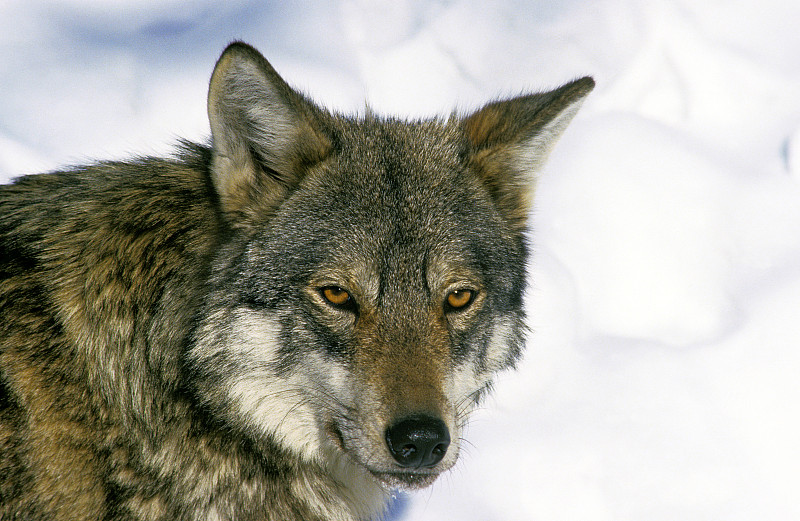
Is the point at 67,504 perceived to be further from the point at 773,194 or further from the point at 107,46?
the point at 773,194

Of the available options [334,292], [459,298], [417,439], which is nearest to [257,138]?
[334,292]

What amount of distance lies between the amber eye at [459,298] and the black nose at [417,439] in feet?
1.93

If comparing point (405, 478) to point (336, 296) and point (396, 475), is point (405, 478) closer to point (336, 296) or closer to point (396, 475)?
point (396, 475)

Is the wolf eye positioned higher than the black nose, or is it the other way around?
the wolf eye

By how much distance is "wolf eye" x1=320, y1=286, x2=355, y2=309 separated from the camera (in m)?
3.11

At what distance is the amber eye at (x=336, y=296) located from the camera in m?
3.11

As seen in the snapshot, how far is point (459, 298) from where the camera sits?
3270mm

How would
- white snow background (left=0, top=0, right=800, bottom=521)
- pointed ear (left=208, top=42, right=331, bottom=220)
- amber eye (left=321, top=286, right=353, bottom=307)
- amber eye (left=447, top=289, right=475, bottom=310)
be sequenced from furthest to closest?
white snow background (left=0, top=0, right=800, bottom=521), amber eye (left=447, top=289, right=475, bottom=310), amber eye (left=321, top=286, right=353, bottom=307), pointed ear (left=208, top=42, right=331, bottom=220)

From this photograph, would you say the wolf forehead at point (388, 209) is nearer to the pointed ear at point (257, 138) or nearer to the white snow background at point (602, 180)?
the pointed ear at point (257, 138)

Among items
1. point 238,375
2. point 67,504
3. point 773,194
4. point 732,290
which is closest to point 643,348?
point 732,290

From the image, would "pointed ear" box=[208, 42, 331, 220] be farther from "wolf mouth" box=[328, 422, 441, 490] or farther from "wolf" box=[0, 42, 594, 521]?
"wolf mouth" box=[328, 422, 441, 490]

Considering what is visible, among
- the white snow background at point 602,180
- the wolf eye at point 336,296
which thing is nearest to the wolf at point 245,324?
the wolf eye at point 336,296

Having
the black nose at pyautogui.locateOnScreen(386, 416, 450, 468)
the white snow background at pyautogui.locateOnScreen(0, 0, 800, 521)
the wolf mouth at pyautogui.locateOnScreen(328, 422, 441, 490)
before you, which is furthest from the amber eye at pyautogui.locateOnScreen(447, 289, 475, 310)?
the white snow background at pyautogui.locateOnScreen(0, 0, 800, 521)

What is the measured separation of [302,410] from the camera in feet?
10.5
